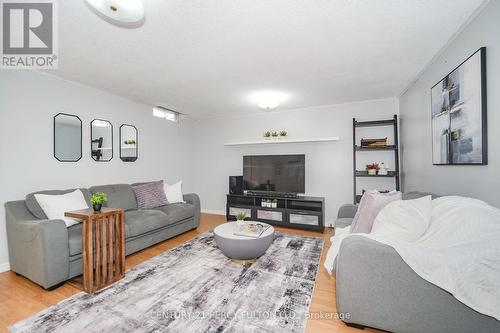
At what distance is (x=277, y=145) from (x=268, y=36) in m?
2.84

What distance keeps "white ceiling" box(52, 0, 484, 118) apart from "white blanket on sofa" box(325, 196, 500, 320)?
62.1 inches

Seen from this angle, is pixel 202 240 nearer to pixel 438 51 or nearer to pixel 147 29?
pixel 147 29

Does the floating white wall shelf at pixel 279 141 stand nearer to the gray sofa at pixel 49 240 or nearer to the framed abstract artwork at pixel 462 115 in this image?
the framed abstract artwork at pixel 462 115

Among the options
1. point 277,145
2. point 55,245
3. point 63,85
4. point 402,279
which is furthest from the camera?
point 277,145

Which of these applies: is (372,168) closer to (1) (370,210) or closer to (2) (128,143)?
(1) (370,210)

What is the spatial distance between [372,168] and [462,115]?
1.95m

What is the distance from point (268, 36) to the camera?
6.40 feet

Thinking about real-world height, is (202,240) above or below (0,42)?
below

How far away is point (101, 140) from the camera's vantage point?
11.3 ft

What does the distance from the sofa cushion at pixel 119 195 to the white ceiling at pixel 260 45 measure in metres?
1.57

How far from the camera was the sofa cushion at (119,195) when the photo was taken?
10.3 ft

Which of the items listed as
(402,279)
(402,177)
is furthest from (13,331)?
(402,177)

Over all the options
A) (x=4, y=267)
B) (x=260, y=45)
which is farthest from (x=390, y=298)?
(x=4, y=267)

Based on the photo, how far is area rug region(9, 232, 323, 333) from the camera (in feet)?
5.13
